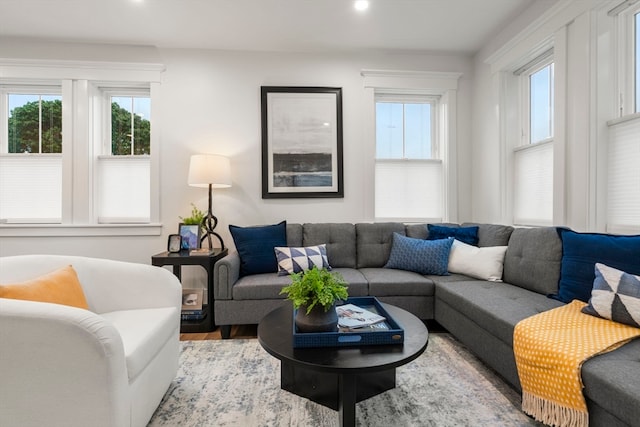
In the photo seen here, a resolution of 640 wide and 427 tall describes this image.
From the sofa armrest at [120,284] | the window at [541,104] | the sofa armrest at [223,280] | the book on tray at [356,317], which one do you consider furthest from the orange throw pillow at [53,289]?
the window at [541,104]

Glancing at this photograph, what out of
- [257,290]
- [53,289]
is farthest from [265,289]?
[53,289]

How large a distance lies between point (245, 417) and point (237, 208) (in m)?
2.13

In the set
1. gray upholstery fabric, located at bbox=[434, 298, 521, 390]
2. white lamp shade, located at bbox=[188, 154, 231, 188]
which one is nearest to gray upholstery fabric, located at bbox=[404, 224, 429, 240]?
gray upholstery fabric, located at bbox=[434, 298, 521, 390]

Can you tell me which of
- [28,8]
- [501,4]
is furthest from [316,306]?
[28,8]

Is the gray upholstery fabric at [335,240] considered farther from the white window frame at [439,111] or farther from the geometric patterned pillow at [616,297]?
the geometric patterned pillow at [616,297]

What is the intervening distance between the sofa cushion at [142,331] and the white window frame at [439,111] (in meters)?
2.26

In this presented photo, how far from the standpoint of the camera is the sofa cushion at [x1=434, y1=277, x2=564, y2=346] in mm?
1721

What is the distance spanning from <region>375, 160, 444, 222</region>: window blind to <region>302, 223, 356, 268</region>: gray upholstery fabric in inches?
24.3

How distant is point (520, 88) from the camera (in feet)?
10.1

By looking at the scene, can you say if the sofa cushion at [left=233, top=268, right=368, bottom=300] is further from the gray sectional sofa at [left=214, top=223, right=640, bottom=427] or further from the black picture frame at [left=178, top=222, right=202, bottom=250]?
the black picture frame at [left=178, top=222, right=202, bottom=250]

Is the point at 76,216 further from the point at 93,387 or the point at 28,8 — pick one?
the point at 93,387

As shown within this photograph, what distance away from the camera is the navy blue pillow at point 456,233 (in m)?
2.95

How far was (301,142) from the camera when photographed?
3.37 meters

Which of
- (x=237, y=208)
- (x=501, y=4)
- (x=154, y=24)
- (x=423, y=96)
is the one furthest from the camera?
(x=423, y=96)
